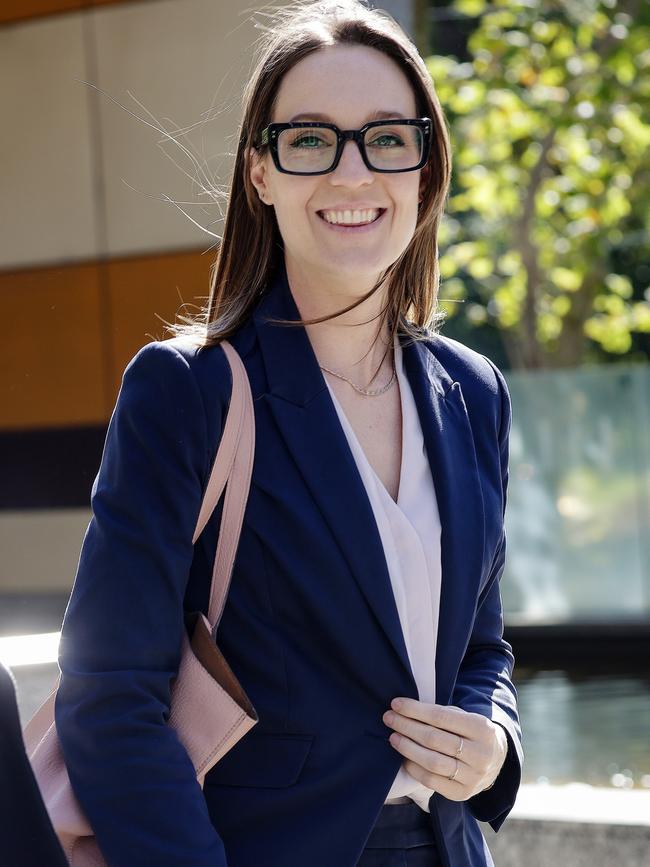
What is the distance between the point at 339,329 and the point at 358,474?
26 centimetres

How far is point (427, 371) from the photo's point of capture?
1.98 metres

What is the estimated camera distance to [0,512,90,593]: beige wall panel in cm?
687

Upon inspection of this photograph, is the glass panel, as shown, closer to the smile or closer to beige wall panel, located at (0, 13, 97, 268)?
beige wall panel, located at (0, 13, 97, 268)

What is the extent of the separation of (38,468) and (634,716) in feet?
11.0

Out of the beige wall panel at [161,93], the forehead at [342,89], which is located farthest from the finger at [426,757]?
the beige wall panel at [161,93]

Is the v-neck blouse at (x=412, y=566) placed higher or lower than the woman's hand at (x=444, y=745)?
higher

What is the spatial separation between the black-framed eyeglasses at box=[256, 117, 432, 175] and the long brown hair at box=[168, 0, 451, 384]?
Result: 2.1 inches

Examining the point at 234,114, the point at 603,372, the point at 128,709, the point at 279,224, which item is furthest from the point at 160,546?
the point at 603,372

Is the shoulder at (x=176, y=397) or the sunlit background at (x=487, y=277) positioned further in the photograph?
the sunlit background at (x=487, y=277)

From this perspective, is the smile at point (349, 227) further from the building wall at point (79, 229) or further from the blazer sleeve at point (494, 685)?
the building wall at point (79, 229)

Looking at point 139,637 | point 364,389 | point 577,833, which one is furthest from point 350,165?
point 577,833

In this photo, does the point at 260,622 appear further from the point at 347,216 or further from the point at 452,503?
the point at 347,216

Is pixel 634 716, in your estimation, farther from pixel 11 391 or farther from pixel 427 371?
pixel 427 371

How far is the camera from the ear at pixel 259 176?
1888 millimetres
